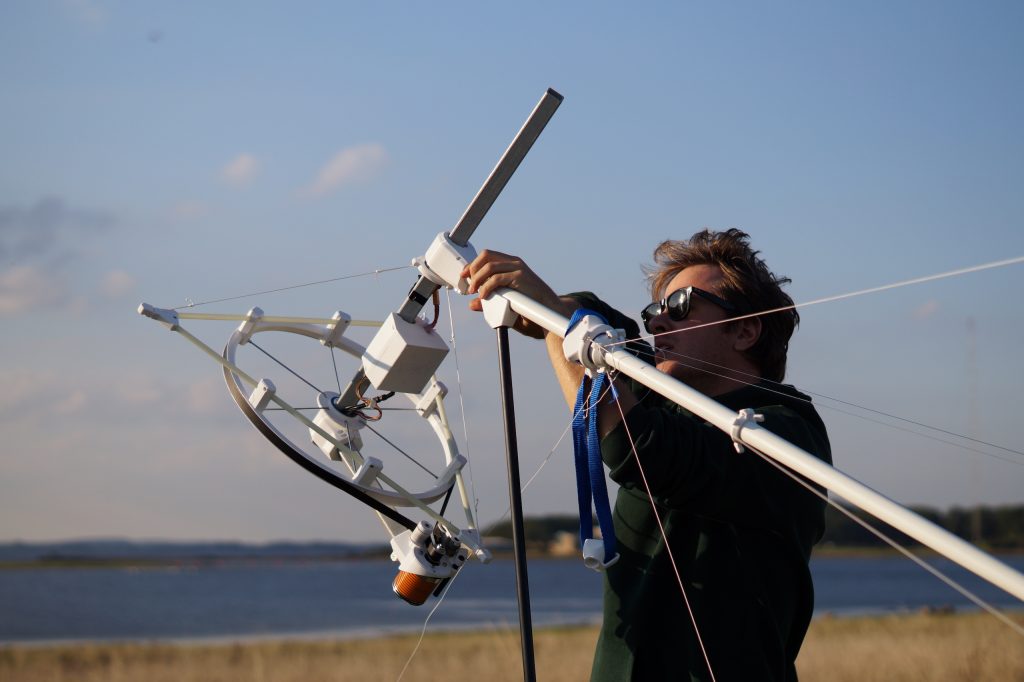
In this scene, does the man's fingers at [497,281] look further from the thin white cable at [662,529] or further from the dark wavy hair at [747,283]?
the dark wavy hair at [747,283]

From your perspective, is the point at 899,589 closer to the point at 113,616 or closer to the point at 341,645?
the point at 113,616

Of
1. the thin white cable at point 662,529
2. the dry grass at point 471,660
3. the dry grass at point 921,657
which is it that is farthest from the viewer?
the dry grass at point 471,660

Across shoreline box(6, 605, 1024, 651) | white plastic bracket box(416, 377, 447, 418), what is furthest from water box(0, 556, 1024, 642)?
white plastic bracket box(416, 377, 447, 418)

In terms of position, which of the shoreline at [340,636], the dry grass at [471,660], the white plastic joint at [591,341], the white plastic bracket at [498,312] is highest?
the white plastic bracket at [498,312]

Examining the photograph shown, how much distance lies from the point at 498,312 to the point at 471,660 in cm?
1228

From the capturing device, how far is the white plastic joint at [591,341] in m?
2.59

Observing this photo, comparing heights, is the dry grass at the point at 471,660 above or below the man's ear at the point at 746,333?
below

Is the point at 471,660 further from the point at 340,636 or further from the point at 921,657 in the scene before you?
the point at 340,636

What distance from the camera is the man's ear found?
3.45 meters

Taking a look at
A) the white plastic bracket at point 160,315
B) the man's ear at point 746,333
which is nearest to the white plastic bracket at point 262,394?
the white plastic bracket at point 160,315

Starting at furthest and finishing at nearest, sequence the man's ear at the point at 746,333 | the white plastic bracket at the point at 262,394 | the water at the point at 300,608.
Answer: the water at the point at 300,608 < the white plastic bracket at the point at 262,394 < the man's ear at the point at 746,333

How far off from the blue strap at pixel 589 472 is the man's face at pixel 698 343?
19.2 inches

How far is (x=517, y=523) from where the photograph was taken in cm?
284

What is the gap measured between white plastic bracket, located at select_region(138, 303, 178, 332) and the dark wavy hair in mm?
1759
